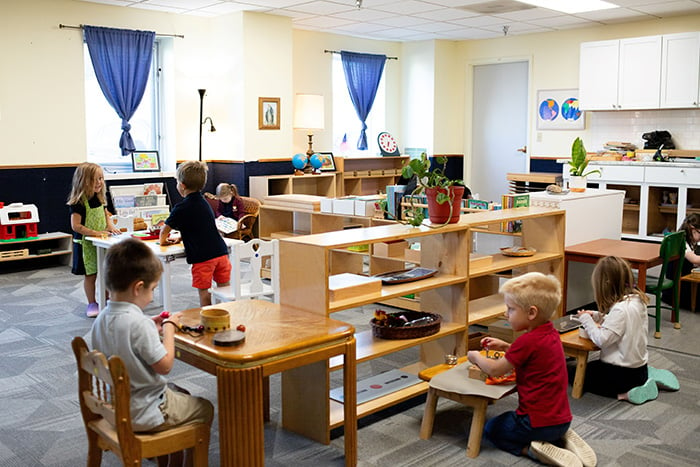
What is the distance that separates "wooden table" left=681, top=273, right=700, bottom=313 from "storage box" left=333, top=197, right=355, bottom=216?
2.84m

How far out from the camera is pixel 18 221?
7.53 m

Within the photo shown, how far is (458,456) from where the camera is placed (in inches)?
130

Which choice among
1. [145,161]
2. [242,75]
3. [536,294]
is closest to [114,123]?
[145,161]

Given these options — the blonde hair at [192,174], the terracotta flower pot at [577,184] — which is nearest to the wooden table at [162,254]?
the blonde hair at [192,174]

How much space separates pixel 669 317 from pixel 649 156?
369 cm

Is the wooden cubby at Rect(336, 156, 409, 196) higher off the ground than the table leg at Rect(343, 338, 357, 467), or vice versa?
the wooden cubby at Rect(336, 156, 409, 196)

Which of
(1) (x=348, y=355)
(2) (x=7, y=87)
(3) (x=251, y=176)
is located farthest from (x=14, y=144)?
(1) (x=348, y=355)

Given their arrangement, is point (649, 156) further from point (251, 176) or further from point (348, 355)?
point (348, 355)

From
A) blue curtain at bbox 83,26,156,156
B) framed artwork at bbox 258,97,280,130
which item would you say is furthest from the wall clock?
blue curtain at bbox 83,26,156,156

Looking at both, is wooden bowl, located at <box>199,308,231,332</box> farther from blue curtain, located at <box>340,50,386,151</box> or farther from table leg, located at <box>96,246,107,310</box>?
blue curtain, located at <box>340,50,386,151</box>

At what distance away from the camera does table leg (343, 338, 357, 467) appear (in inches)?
120

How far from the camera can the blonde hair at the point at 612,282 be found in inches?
156

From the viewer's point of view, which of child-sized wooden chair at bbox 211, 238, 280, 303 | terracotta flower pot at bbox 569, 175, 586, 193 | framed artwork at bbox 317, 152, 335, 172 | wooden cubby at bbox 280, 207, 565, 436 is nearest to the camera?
wooden cubby at bbox 280, 207, 565, 436

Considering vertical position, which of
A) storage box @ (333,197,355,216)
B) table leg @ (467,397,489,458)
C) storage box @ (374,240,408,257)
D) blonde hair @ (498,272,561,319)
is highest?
storage box @ (333,197,355,216)
